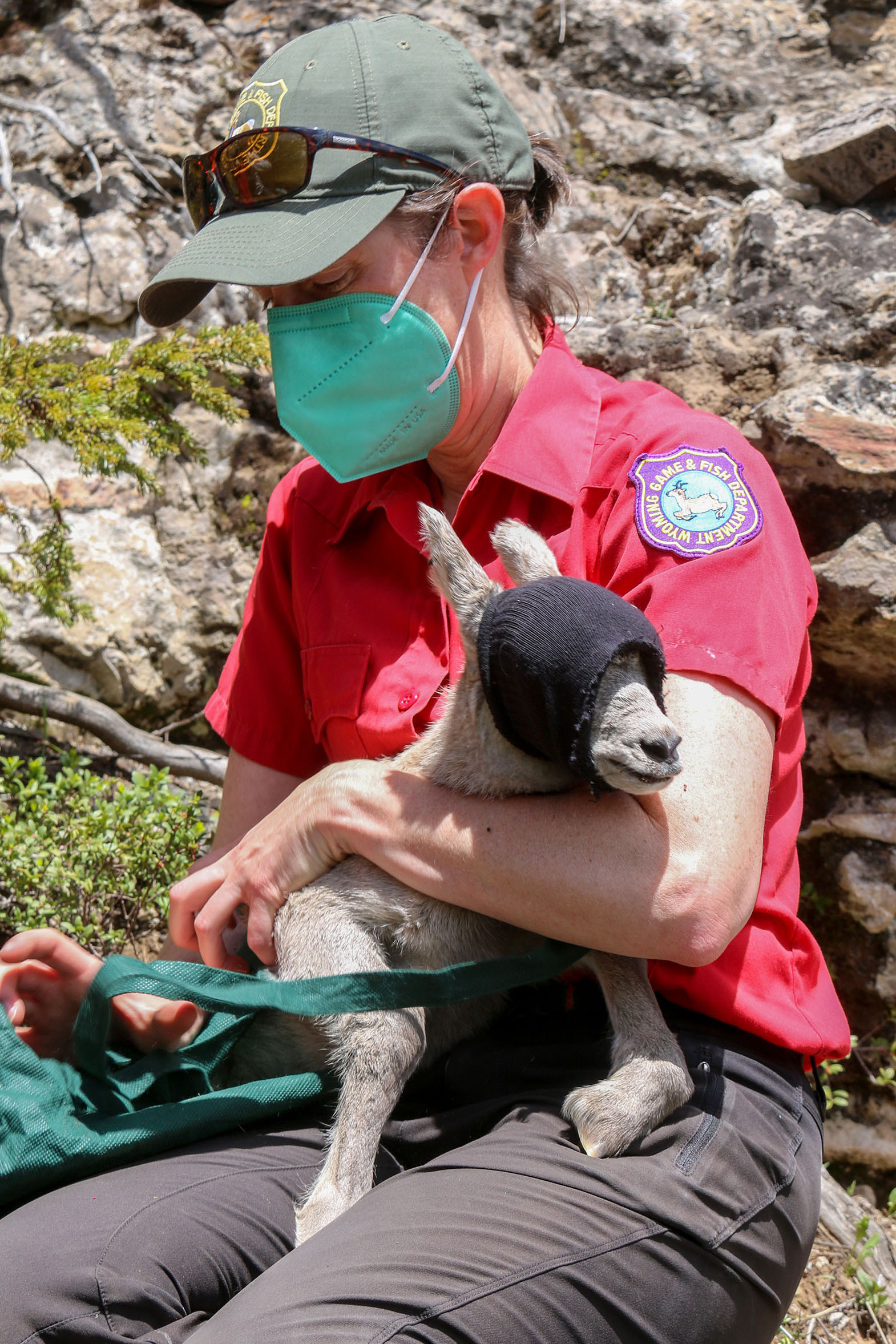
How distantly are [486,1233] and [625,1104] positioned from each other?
14.5 inches

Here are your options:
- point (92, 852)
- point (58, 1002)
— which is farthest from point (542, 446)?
point (92, 852)

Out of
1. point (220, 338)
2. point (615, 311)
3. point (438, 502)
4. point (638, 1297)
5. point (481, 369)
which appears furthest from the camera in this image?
point (615, 311)

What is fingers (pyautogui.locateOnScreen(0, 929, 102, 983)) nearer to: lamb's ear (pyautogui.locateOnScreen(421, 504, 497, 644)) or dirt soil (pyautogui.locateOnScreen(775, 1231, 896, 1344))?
lamb's ear (pyautogui.locateOnScreen(421, 504, 497, 644))

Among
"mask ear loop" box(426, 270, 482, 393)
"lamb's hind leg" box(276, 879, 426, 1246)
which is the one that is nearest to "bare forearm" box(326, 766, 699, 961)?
"lamb's hind leg" box(276, 879, 426, 1246)

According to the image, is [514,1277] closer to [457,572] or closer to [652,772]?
[652,772]

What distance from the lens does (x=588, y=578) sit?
249 centimetres

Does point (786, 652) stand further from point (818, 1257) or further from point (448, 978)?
point (818, 1257)

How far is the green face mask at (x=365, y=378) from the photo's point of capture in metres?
2.59

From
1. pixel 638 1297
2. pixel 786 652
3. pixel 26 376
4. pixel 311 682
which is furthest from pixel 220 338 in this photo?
pixel 638 1297

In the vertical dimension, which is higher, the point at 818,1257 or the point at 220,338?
the point at 220,338

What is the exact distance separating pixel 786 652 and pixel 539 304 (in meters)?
1.41

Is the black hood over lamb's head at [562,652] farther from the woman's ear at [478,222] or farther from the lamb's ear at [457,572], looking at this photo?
the woman's ear at [478,222]

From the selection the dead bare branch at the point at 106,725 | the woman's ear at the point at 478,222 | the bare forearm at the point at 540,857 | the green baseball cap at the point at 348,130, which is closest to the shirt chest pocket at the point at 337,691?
the bare forearm at the point at 540,857

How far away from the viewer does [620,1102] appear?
2.00 meters
